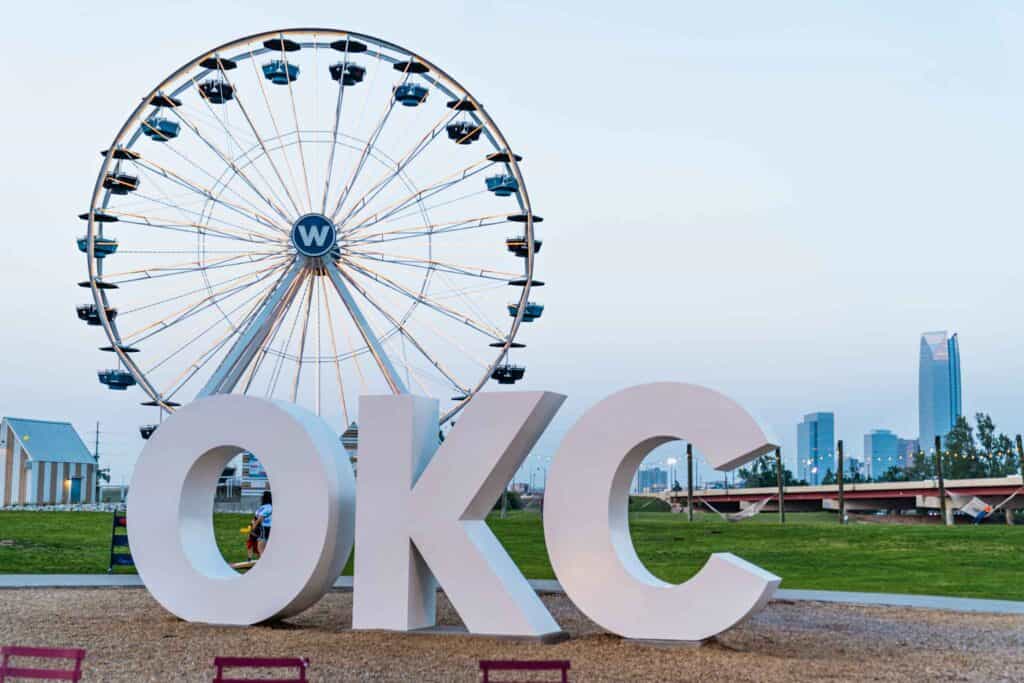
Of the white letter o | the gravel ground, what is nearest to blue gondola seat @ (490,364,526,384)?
the gravel ground

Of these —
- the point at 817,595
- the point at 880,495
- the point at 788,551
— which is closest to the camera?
the point at 817,595

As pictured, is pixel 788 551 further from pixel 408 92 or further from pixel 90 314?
pixel 90 314

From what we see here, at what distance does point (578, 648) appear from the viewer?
548 inches

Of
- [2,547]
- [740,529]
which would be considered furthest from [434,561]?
[740,529]

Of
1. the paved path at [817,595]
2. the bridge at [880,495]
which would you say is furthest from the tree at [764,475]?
the paved path at [817,595]

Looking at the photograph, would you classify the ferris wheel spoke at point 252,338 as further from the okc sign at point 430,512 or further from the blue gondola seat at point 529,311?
the okc sign at point 430,512

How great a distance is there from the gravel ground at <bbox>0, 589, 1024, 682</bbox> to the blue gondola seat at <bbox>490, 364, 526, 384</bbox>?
11.6 metres

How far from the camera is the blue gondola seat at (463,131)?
29530 millimetres

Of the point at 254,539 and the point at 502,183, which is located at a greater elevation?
the point at 502,183

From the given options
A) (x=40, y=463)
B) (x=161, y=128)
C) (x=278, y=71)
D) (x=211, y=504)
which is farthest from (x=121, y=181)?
(x=40, y=463)

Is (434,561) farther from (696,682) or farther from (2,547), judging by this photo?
(2,547)

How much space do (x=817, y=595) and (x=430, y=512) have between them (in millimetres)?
8658

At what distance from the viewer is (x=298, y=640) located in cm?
1452

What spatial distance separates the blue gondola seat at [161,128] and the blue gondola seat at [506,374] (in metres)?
9.47
